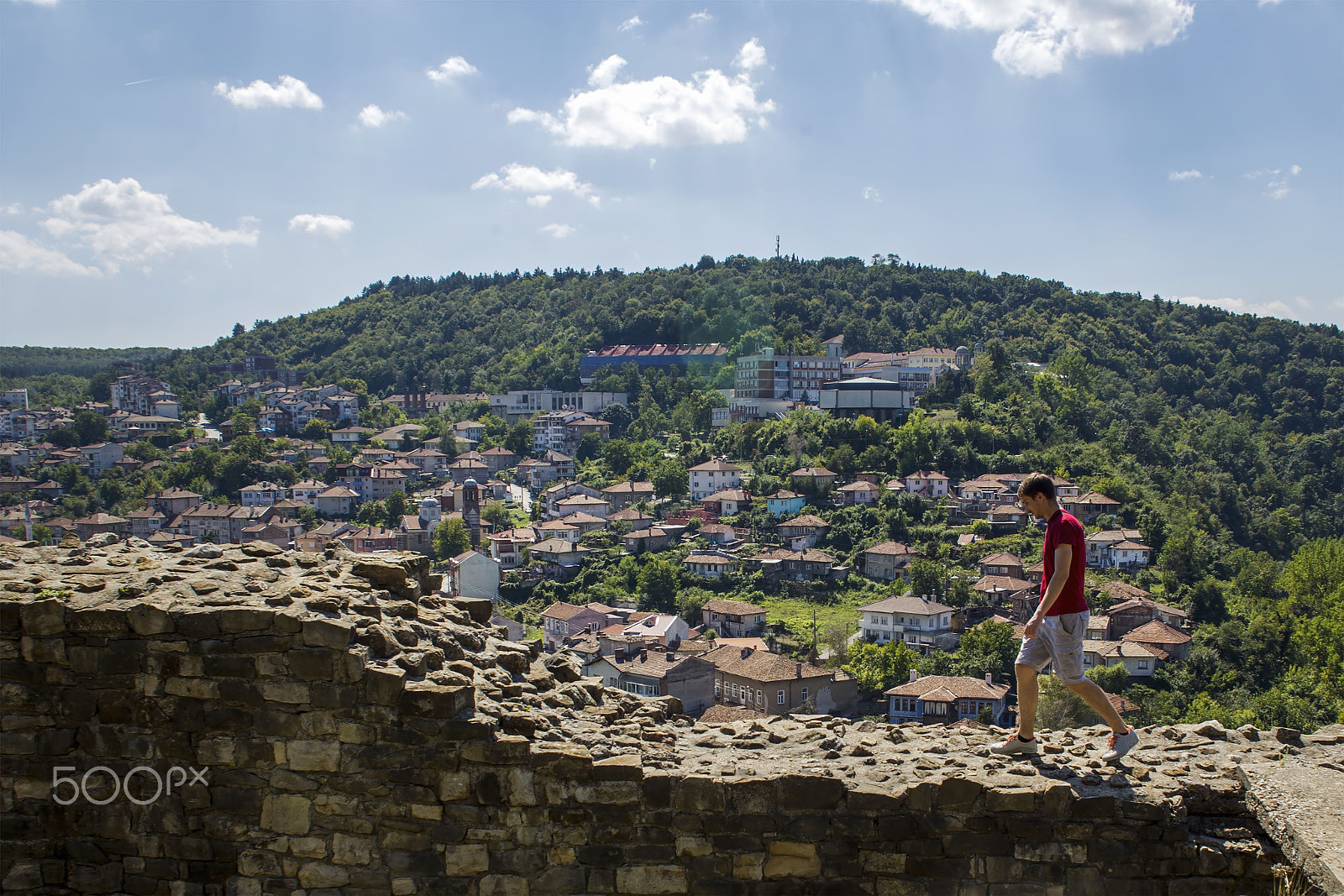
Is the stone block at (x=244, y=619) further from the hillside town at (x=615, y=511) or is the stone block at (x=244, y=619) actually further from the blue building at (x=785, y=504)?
the blue building at (x=785, y=504)

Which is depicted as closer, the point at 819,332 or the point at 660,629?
the point at 660,629

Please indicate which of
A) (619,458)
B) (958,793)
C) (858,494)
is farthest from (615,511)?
(958,793)

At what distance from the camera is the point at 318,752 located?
14.9 ft

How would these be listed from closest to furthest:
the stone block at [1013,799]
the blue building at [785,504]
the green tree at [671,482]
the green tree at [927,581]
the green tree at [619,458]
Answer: the stone block at [1013,799], the green tree at [927,581], the blue building at [785,504], the green tree at [671,482], the green tree at [619,458]

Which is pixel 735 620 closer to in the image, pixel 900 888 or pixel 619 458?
pixel 619 458

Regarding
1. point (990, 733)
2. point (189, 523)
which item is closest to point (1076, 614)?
point (990, 733)

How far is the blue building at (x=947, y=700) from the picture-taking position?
3200cm

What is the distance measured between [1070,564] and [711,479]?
66023 millimetres

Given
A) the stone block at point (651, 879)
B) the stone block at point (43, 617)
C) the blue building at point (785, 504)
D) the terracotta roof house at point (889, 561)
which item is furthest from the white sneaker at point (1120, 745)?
the blue building at point (785, 504)

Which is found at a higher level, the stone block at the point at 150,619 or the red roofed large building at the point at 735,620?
the stone block at the point at 150,619

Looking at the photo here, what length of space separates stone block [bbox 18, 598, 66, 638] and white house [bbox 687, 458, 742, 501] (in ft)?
214

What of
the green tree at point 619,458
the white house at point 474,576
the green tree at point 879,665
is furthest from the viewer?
the green tree at point 619,458

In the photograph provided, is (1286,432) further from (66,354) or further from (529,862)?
(66,354)

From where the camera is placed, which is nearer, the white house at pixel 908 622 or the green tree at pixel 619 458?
the white house at pixel 908 622
